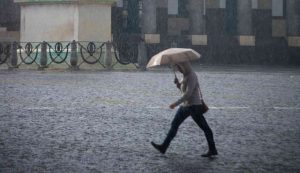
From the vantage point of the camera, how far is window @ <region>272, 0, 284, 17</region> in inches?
1549

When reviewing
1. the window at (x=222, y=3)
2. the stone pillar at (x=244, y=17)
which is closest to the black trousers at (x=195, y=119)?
the stone pillar at (x=244, y=17)

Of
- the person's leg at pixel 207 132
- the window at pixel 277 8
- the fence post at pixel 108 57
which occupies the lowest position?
the person's leg at pixel 207 132

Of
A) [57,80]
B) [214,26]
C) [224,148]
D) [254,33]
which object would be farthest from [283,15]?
[224,148]

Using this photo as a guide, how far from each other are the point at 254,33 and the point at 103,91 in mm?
29770

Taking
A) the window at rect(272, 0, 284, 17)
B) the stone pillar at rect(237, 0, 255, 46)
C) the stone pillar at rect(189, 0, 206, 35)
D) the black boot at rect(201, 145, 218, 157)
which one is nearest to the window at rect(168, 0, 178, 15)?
the stone pillar at rect(189, 0, 206, 35)

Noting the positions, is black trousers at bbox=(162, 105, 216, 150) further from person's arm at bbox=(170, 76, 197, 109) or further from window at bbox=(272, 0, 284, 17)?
window at bbox=(272, 0, 284, 17)

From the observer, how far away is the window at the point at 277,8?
39.3m

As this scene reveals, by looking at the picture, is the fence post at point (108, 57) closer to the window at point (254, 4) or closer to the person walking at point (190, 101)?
the person walking at point (190, 101)

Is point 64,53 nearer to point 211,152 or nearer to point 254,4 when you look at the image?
point 211,152

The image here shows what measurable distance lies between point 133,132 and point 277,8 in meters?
34.9

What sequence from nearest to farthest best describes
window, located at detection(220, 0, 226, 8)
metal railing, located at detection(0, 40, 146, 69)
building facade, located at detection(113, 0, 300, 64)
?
metal railing, located at detection(0, 40, 146, 69)
building facade, located at detection(113, 0, 300, 64)
window, located at detection(220, 0, 226, 8)

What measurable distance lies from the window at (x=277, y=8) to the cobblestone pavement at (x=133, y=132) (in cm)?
2869

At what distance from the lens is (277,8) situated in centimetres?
3938

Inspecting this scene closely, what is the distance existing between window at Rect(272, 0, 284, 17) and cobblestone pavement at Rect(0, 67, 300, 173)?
1130 inches
